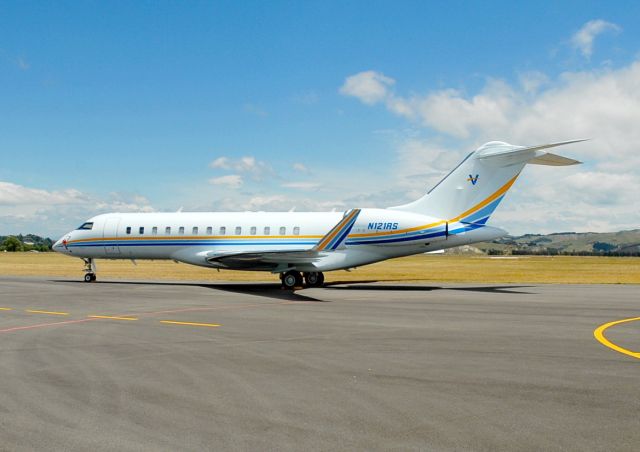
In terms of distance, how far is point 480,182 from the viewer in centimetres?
2727

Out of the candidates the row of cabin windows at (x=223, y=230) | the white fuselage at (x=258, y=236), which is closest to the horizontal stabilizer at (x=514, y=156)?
the white fuselage at (x=258, y=236)

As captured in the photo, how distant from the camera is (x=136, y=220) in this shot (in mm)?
32375

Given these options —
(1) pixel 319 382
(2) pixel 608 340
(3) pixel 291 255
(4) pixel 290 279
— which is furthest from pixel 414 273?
(1) pixel 319 382

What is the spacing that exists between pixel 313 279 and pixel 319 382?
72.0 ft

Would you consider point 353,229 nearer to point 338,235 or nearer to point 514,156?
point 338,235

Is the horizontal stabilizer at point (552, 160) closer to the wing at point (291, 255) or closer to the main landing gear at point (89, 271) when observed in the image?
the wing at point (291, 255)

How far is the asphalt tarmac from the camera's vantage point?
19.3 feet

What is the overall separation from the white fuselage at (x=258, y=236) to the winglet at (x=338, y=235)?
1226 mm

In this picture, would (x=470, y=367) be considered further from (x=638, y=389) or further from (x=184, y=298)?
(x=184, y=298)

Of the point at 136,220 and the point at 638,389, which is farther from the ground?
the point at 136,220

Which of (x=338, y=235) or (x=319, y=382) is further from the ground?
(x=338, y=235)

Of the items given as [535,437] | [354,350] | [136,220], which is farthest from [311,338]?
[136,220]

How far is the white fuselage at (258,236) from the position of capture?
27.6 m

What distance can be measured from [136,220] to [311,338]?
22.7 m
